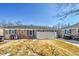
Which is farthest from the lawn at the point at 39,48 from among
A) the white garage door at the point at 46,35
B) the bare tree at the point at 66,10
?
the bare tree at the point at 66,10

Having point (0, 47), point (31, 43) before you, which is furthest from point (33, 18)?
point (0, 47)

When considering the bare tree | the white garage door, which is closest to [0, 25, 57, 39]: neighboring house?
the white garage door

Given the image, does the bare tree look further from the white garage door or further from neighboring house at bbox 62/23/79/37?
the white garage door

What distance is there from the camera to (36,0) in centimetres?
516

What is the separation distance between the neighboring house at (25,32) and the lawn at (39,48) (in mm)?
90

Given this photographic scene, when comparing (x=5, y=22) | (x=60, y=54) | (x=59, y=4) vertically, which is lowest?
(x=60, y=54)

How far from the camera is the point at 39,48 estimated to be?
5277mm

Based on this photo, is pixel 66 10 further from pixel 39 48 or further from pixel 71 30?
pixel 39 48

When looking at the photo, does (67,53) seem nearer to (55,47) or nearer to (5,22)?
(55,47)

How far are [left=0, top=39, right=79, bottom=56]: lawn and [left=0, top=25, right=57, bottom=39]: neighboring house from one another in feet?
0.30

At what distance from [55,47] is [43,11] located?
68 cm

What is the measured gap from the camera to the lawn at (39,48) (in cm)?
524

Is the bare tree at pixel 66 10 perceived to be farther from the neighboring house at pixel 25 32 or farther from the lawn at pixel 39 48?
the lawn at pixel 39 48

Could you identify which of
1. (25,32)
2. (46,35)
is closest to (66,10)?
(46,35)
